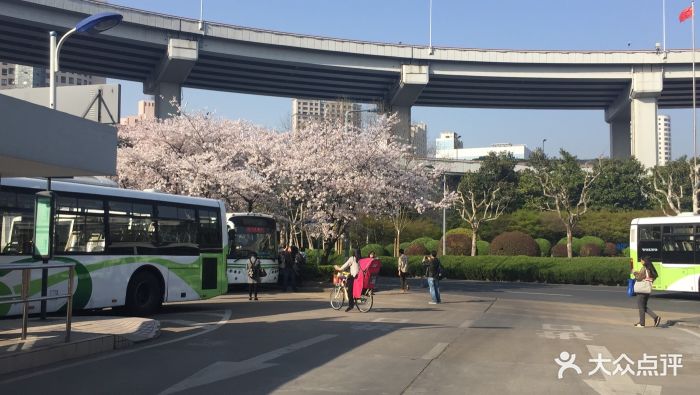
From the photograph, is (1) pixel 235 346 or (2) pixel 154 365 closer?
(2) pixel 154 365

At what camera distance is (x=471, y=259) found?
35.5 meters

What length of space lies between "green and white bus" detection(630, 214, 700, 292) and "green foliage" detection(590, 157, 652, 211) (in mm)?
32013

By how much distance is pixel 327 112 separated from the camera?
44.1 metres

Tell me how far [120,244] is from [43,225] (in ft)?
12.8

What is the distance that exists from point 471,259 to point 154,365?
2799 centimetres

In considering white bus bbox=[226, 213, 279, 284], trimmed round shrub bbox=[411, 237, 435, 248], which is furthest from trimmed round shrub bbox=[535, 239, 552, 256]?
white bus bbox=[226, 213, 279, 284]

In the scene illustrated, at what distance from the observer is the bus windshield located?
77.4 feet

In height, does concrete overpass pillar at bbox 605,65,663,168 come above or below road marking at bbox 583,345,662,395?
above

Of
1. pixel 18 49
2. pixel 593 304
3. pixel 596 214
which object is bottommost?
pixel 593 304

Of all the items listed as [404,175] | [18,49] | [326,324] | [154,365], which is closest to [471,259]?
[404,175]

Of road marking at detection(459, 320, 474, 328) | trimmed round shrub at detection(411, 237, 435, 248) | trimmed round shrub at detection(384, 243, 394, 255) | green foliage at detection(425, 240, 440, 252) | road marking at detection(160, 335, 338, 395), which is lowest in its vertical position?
road marking at detection(459, 320, 474, 328)

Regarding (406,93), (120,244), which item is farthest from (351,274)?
(406,93)

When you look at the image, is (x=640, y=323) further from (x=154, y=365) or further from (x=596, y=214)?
(x=596, y=214)

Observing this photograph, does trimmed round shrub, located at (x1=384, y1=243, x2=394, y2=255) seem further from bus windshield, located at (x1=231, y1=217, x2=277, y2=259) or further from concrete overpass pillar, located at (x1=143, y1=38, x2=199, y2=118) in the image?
bus windshield, located at (x1=231, y1=217, x2=277, y2=259)
